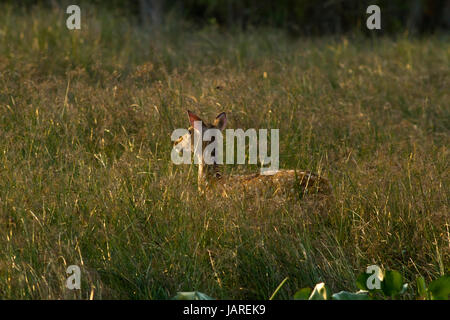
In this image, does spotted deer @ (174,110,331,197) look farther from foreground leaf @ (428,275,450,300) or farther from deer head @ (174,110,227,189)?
foreground leaf @ (428,275,450,300)

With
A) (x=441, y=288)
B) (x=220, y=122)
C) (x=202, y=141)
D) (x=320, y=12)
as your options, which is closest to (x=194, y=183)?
(x=202, y=141)

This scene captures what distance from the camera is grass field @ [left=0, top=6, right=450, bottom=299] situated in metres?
4.30

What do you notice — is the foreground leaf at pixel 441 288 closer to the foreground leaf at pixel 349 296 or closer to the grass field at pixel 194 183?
the foreground leaf at pixel 349 296

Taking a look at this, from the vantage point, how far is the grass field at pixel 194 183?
4301 millimetres

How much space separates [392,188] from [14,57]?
15.6ft

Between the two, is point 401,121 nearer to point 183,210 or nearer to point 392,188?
point 392,188

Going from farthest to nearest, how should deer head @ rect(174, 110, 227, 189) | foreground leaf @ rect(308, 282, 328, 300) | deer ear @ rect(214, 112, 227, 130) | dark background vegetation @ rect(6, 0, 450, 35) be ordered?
1. dark background vegetation @ rect(6, 0, 450, 35)
2. deer ear @ rect(214, 112, 227, 130)
3. deer head @ rect(174, 110, 227, 189)
4. foreground leaf @ rect(308, 282, 328, 300)

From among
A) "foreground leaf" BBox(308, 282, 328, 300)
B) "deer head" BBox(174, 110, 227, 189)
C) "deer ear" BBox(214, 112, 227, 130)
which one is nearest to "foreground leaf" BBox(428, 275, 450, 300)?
"foreground leaf" BBox(308, 282, 328, 300)

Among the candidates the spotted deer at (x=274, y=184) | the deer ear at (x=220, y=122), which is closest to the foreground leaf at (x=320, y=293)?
the spotted deer at (x=274, y=184)

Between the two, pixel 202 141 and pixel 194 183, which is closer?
pixel 194 183

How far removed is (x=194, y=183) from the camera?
564 centimetres

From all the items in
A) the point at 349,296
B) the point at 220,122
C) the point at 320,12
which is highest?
the point at 320,12

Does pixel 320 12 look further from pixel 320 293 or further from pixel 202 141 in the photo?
pixel 320 293

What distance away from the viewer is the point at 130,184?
5.08m
